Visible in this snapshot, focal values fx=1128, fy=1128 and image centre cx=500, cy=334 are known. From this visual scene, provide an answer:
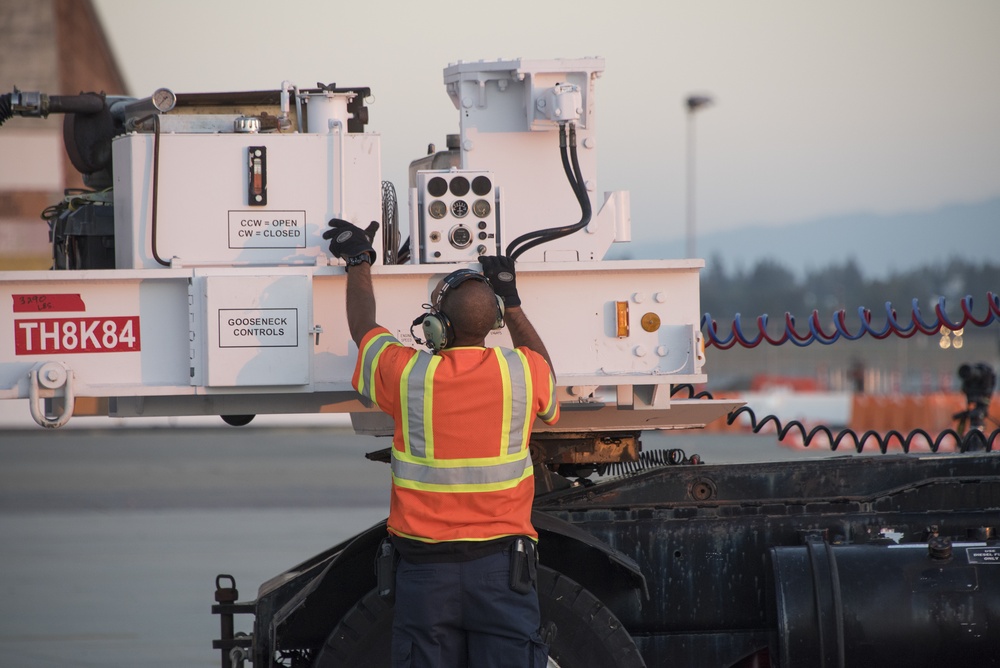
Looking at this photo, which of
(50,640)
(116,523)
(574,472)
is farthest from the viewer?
(116,523)

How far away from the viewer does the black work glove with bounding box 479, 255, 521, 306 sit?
392 cm

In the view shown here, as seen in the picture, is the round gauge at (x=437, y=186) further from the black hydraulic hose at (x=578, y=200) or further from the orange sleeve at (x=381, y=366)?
the orange sleeve at (x=381, y=366)

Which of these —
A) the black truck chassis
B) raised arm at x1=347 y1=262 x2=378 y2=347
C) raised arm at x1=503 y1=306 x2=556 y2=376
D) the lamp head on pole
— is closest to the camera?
raised arm at x1=347 y1=262 x2=378 y2=347

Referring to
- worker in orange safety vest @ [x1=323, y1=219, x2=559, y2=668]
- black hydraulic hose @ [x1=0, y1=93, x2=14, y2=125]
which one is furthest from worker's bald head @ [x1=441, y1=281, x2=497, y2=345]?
black hydraulic hose @ [x1=0, y1=93, x2=14, y2=125]

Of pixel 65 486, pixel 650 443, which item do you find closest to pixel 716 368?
pixel 650 443

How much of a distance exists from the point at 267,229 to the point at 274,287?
0.86ft

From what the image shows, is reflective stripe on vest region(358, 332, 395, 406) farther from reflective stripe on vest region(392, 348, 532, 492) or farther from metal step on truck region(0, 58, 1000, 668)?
metal step on truck region(0, 58, 1000, 668)

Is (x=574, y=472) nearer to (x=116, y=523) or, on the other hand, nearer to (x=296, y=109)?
(x=296, y=109)

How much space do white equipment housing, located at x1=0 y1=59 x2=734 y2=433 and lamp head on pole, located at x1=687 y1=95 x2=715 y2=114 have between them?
28541 millimetres

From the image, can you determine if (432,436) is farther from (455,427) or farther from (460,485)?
(460,485)

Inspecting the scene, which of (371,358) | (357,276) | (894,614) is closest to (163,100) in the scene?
(357,276)

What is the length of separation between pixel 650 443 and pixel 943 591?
14437 millimetres

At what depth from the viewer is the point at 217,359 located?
390cm

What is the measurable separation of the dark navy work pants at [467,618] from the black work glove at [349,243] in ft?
3.51
